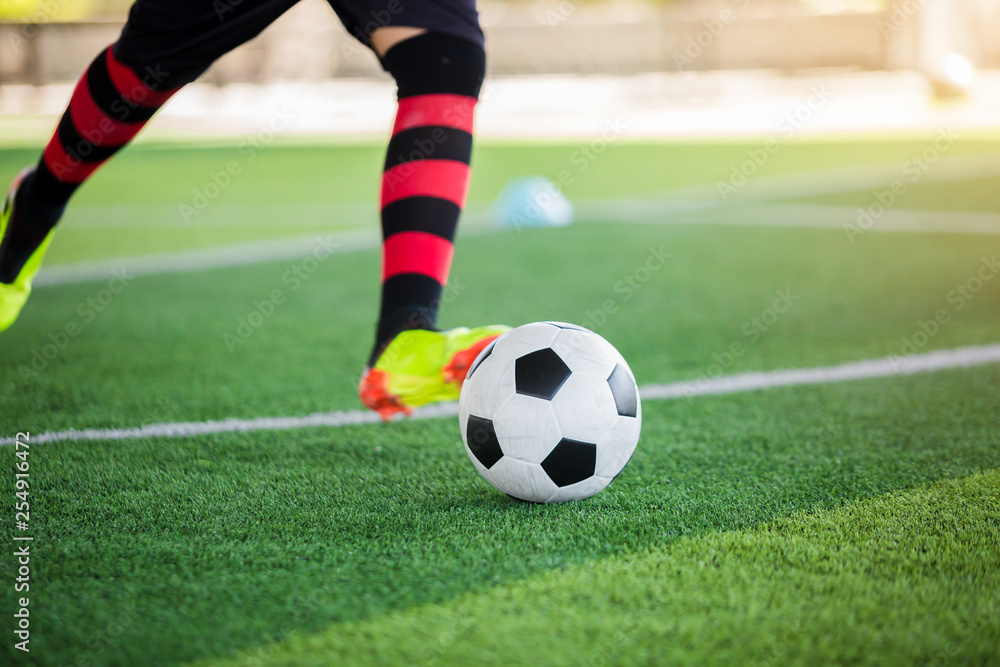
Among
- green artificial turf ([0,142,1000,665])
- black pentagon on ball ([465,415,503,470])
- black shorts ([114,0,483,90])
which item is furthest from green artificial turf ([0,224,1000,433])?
black shorts ([114,0,483,90])

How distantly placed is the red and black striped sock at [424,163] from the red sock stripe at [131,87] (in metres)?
0.62

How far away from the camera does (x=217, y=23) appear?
2188mm

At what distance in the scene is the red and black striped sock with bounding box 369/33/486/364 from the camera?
85.7 inches

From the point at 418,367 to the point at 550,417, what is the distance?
366 mm

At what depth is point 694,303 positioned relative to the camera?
412 centimetres

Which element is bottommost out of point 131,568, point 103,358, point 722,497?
point 103,358

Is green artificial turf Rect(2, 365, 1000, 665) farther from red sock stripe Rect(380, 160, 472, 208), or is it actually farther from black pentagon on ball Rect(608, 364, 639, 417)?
red sock stripe Rect(380, 160, 472, 208)

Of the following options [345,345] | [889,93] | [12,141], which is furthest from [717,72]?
[345,345]

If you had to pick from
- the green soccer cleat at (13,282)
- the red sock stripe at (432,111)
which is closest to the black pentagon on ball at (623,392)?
the red sock stripe at (432,111)

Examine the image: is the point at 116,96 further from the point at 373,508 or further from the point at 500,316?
the point at 500,316

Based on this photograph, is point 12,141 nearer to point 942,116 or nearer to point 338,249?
point 338,249

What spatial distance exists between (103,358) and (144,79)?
1312 millimetres

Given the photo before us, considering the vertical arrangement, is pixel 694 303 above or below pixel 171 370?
below

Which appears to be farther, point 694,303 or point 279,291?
point 279,291
